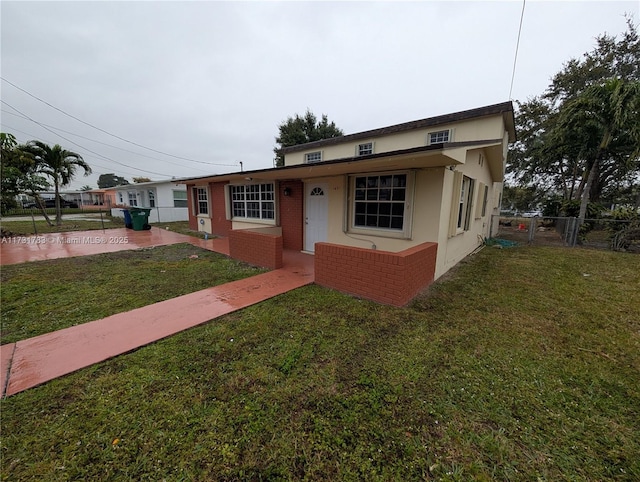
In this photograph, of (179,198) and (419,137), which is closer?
(419,137)

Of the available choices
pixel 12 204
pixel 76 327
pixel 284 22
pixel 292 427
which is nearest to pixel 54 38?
pixel 12 204

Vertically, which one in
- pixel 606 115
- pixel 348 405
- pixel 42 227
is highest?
pixel 606 115

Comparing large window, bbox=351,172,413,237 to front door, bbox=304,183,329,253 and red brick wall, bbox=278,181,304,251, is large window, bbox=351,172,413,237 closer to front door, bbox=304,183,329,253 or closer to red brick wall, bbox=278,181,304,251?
front door, bbox=304,183,329,253

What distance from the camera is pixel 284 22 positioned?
8.84 m

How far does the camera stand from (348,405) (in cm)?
208

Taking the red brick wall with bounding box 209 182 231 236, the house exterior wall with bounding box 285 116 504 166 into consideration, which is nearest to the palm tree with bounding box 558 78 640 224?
the house exterior wall with bounding box 285 116 504 166

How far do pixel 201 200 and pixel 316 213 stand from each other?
789 cm

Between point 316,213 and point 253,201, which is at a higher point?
point 253,201

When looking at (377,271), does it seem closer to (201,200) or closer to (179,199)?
(201,200)

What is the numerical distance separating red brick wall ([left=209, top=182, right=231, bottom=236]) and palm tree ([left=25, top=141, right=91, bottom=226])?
31.6 ft

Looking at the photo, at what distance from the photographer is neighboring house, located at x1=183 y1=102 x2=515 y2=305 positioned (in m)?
4.27

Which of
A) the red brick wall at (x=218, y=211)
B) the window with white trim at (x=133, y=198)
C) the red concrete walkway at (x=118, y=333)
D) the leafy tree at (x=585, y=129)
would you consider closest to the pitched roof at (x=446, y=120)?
the leafy tree at (x=585, y=129)

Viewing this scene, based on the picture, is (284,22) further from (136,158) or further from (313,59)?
(136,158)

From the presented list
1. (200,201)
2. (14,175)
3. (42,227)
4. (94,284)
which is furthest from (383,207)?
(42,227)
